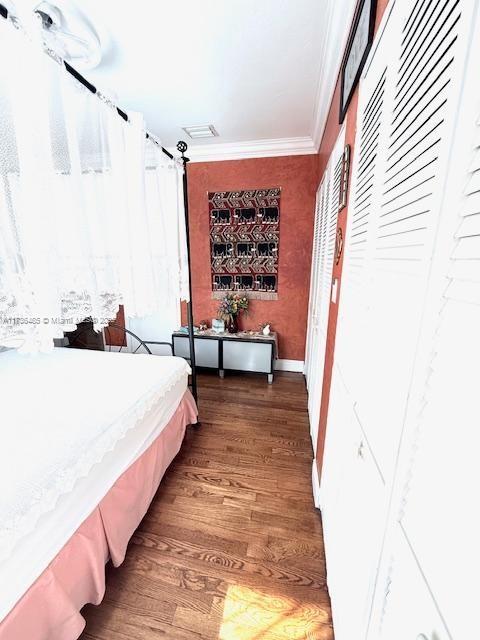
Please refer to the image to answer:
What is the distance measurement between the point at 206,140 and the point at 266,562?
3.69 m

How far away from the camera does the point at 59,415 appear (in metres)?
1.24

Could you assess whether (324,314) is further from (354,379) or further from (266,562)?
(266,562)

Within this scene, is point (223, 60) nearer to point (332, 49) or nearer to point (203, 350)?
point (332, 49)

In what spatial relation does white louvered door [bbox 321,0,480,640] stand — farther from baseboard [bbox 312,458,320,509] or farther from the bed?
the bed

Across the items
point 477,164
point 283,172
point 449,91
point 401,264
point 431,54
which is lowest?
point 401,264

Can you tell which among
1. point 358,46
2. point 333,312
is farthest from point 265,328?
point 358,46

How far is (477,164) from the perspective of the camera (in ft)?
1.29

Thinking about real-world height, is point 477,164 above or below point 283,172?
below

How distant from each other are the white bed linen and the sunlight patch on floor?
75 cm

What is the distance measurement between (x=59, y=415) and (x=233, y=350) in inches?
83.2

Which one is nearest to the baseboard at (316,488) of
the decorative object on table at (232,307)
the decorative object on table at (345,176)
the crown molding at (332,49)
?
the decorative object on table at (345,176)

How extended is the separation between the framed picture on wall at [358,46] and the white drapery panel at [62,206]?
1.03 meters

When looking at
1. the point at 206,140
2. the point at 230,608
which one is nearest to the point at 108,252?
the point at 230,608

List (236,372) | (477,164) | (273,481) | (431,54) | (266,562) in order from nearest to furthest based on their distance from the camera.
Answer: (477,164), (431,54), (266,562), (273,481), (236,372)
